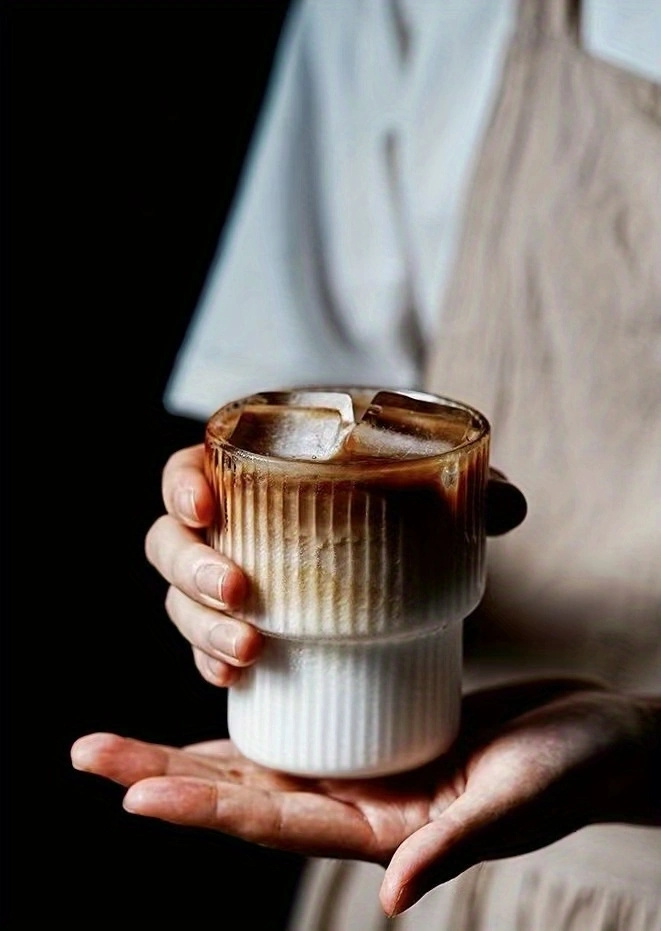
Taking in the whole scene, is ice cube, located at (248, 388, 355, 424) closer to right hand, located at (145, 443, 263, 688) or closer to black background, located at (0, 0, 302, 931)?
right hand, located at (145, 443, 263, 688)

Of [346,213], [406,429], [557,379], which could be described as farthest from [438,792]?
[346,213]

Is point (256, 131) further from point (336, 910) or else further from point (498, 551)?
point (336, 910)

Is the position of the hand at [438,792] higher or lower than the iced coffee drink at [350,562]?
lower

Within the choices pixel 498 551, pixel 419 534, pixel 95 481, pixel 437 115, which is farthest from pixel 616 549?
pixel 95 481

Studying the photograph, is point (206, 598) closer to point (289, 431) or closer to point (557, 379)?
point (289, 431)

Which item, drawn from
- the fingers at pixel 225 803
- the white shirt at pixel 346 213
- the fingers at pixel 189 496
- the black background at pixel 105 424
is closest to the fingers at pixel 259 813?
the fingers at pixel 225 803

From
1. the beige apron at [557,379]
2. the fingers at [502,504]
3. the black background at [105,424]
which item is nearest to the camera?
the fingers at [502,504]

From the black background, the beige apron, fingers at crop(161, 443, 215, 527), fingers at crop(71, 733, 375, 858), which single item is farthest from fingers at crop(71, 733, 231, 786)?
the black background

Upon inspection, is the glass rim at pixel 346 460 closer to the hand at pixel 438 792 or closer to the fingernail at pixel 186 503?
the fingernail at pixel 186 503
